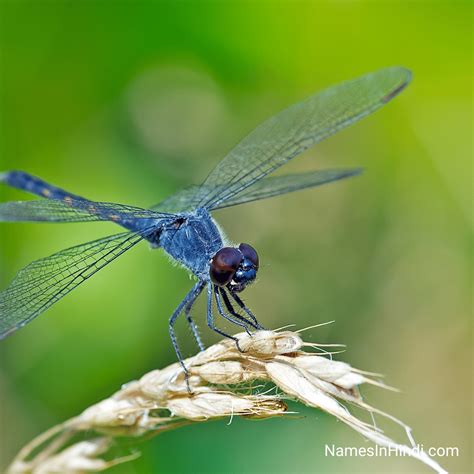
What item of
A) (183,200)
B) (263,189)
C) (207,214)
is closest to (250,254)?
(207,214)

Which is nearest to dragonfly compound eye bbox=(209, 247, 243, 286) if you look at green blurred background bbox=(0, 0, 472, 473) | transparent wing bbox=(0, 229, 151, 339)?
transparent wing bbox=(0, 229, 151, 339)

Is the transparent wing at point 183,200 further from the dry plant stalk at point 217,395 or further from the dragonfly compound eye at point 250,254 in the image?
the dry plant stalk at point 217,395

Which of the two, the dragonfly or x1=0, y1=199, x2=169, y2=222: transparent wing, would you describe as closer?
the dragonfly

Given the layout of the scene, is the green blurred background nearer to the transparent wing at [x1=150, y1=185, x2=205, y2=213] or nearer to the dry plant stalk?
the transparent wing at [x1=150, y1=185, x2=205, y2=213]

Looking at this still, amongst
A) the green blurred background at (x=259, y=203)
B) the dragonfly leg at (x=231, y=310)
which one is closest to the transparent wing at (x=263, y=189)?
the green blurred background at (x=259, y=203)

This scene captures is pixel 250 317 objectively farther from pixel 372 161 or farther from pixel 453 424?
pixel 372 161

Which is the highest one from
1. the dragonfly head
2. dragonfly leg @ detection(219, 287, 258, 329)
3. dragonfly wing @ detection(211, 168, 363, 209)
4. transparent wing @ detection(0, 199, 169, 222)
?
transparent wing @ detection(0, 199, 169, 222)

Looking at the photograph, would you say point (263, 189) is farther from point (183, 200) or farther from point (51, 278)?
point (51, 278)
